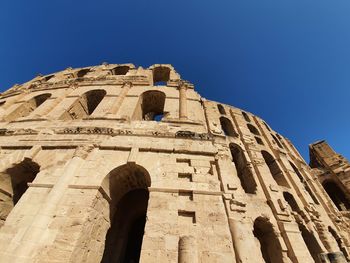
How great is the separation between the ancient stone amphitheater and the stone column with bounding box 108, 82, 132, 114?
0.11 m

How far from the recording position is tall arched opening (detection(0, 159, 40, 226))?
6634 millimetres

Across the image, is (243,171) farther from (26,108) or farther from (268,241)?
(26,108)

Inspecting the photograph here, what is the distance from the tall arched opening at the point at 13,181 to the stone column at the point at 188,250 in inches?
215

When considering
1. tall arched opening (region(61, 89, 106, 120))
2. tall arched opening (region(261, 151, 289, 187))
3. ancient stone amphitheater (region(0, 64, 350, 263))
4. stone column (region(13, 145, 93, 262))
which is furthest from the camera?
tall arched opening (region(261, 151, 289, 187))

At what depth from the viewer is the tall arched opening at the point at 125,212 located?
6570 mm

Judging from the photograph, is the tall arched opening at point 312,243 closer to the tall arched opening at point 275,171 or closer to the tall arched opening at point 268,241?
the tall arched opening at point 268,241

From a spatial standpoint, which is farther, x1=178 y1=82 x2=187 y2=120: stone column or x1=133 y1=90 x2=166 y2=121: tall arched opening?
x1=133 y1=90 x2=166 y2=121: tall arched opening

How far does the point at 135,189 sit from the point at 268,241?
715 cm

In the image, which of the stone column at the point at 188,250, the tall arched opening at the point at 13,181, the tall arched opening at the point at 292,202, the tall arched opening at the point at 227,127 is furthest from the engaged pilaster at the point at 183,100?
the tall arched opening at the point at 292,202

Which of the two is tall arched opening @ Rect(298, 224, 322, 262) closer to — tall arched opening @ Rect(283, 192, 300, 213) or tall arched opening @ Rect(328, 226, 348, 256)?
tall arched opening @ Rect(283, 192, 300, 213)

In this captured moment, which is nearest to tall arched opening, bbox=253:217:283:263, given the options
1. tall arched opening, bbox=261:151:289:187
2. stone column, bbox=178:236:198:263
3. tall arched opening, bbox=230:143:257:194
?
tall arched opening, bbox=230:143:257:194

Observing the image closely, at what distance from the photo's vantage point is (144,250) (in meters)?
4.41

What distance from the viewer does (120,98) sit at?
1061 centimetres

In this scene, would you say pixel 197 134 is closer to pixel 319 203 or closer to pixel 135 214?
pixel 135 214
